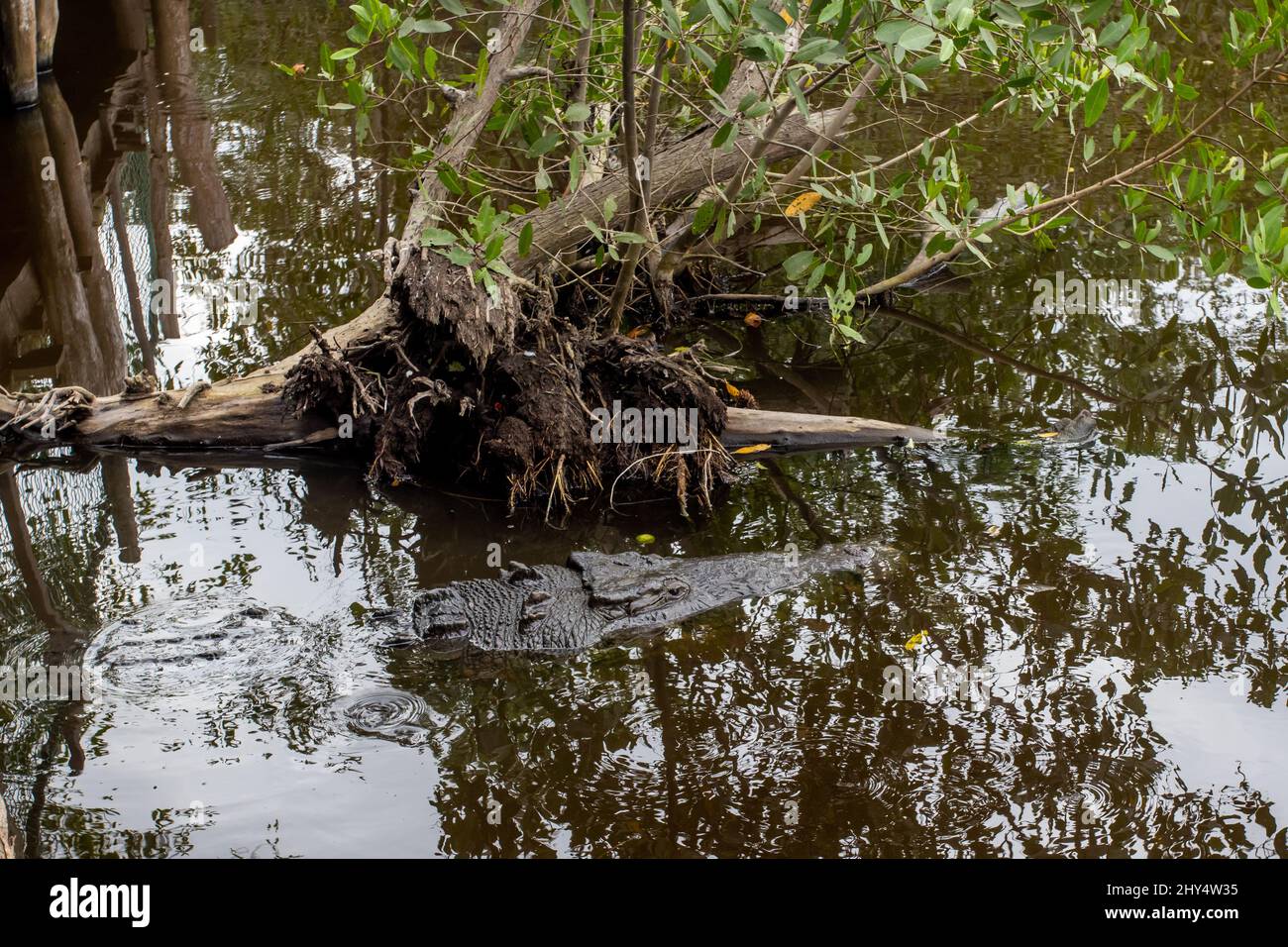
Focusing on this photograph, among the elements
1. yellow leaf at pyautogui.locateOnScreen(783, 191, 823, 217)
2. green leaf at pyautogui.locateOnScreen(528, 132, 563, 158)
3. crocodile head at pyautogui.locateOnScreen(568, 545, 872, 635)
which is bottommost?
crocodile head at pyautogui.locateOnScreen(568, 545, 872, 635)

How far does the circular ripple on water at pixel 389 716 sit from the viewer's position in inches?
198

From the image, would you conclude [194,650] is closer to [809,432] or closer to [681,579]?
[681,579]

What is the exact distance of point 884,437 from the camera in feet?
24.1

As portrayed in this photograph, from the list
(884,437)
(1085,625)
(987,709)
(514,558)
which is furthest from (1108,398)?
(514,558)

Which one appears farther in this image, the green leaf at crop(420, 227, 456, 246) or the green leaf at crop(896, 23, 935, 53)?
the green leaf at crop(420, 227, 456, 246)

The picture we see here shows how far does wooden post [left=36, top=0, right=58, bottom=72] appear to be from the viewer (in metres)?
12.6

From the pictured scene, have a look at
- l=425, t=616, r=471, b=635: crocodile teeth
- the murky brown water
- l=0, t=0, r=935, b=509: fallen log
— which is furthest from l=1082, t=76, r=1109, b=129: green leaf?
l=425, t=616, r=471, b=635: crocodile teeth

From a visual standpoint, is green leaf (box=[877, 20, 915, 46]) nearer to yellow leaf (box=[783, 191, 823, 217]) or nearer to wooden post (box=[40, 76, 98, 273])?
yellow leaf (box=[783, 191, 823, 217])

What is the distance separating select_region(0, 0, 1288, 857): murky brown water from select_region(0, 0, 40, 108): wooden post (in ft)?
15.2

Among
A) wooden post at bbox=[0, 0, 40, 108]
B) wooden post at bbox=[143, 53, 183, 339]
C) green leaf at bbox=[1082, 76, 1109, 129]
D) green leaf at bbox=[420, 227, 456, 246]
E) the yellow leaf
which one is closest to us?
green leaf at bbox=[1082, 76, 1109, 129]

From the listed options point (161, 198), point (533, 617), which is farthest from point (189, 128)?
point (533, 617)

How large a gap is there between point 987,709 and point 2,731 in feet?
13.6

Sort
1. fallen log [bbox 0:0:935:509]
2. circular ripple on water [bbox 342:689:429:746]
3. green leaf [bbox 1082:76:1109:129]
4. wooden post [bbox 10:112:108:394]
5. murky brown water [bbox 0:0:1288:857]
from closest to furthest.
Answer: murky brown water [bbox 0:0:1288:857]
circular ripple on water [bbox 342:689:429:746]
green leaf [bbox 1082:76:1109:129]
fallen log [bbox 0:0:935:509]
wooden post [bbox 10:112:108:394]

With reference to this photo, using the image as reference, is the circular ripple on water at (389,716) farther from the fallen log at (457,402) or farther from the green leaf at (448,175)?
the green leaf at (448,175)
